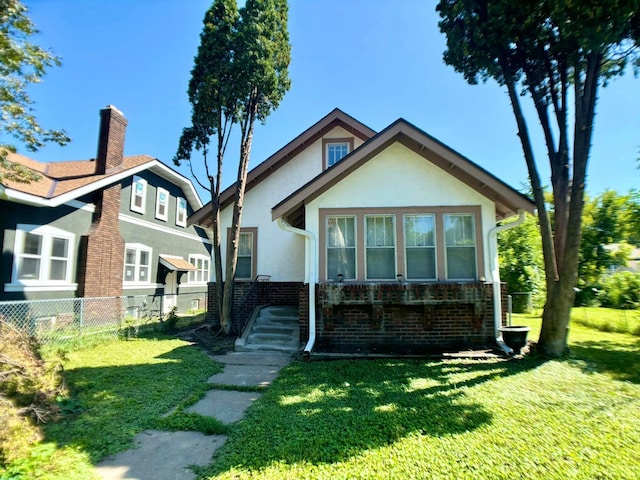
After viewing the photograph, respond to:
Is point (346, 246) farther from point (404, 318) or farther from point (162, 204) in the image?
point (162, 204)

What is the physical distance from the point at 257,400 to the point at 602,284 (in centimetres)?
2085

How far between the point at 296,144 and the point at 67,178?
882 cm

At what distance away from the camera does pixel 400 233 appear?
8.05m

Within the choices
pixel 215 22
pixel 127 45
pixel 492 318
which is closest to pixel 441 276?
pixel 492 318

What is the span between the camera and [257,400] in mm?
5078

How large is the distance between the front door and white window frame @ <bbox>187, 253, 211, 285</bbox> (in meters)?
1.54

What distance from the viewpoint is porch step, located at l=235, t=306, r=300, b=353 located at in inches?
328

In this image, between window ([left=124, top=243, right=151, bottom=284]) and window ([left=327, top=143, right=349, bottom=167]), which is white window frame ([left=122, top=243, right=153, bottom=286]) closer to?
window ([left=124, top=243, right=151, bottom=284])

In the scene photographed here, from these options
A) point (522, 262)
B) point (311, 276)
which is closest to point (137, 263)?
point (311, 276)

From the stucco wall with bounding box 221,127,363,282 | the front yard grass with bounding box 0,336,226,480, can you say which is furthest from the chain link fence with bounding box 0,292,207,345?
the stucco wall with bounding box 221,127,363,282

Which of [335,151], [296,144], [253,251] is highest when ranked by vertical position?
[296,144]

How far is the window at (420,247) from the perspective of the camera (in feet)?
26.1

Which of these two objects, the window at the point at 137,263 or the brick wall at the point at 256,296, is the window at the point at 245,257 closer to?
the brick wall at the point at 256,296

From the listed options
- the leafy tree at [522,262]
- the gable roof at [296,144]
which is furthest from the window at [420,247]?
the leafy tree at [522,262]
